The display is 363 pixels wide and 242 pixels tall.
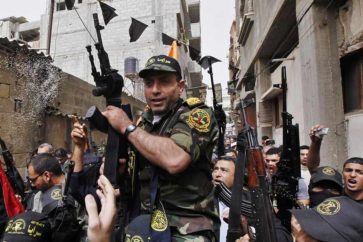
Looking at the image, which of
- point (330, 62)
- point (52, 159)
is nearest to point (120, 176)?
point (52, 159)

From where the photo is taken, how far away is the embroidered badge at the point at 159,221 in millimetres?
1540

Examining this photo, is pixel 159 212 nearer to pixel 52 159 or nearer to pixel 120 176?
pixel 120 176

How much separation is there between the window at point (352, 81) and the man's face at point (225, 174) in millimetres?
3329

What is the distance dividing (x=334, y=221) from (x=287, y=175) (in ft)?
4.59

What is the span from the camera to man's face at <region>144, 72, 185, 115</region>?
179 centimetres

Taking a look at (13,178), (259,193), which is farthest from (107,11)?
(13,178)

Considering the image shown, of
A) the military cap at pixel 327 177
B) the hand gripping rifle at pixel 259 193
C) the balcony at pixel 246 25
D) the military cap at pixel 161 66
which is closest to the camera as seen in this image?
the hand gripping rifle at pixel 259 193

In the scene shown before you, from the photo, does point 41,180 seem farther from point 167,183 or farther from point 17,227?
point 167,183

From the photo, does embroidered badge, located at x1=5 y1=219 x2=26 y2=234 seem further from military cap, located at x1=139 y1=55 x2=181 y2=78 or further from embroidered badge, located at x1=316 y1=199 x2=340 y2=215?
embroidered badge, located at x1=316 y1=199 x2=340 y2=215

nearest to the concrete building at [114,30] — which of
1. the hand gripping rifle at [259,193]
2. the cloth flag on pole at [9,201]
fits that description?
the cloth flag on pole at [9,201]

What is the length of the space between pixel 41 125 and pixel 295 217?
7618 mm

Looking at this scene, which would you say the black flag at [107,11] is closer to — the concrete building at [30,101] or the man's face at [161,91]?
the man's face at [161,91]

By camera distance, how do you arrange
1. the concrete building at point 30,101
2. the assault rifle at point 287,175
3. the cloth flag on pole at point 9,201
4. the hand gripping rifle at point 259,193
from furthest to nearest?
the concrete building at point 30,101 → the cloth flag on pole at point 9,201 → the assault rifle at point 287,175 → the hand gripping rifle at point 259,193

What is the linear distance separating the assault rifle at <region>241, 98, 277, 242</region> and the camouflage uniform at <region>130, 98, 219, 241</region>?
0.71ft
